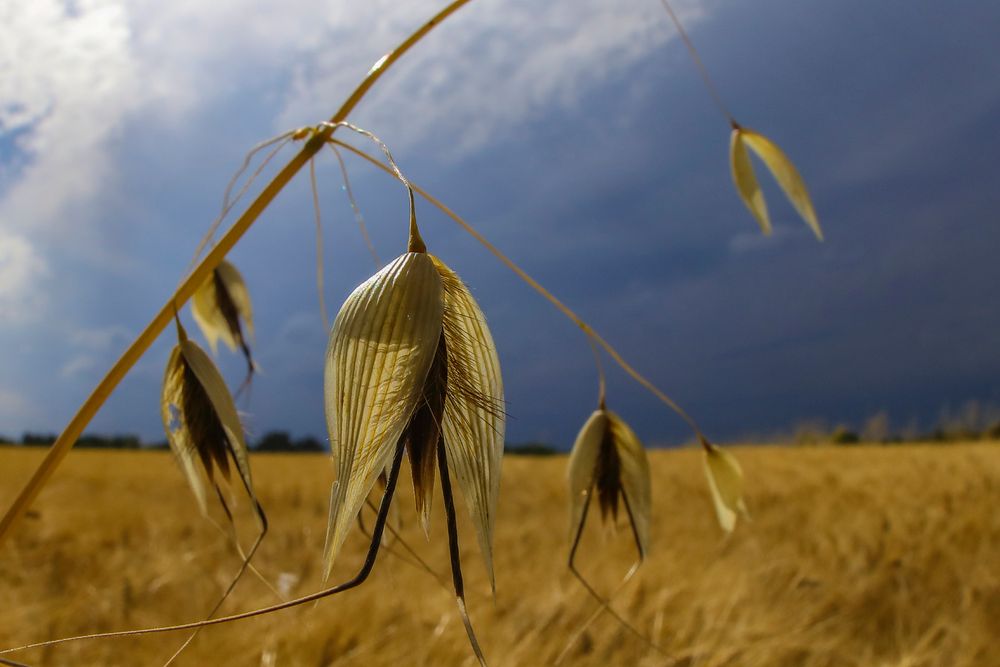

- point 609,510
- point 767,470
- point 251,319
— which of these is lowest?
point 767,470

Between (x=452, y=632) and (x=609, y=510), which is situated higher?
(x=609, y=510)

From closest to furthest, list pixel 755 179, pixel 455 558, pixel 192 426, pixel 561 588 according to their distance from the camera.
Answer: pixel 455 558, pixel 192 426, pixel 755 179, pixel 561 588

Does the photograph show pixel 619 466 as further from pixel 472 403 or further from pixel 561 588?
pixel 561 588

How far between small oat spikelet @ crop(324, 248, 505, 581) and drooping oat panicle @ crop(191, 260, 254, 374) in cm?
25

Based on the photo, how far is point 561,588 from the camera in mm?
778

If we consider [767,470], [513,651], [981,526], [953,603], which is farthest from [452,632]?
[767,470]

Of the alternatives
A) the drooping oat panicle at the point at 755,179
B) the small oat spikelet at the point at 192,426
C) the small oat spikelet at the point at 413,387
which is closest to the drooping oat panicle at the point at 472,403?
the small oat spikelet at the point at 413,387

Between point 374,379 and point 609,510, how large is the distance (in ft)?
0.99

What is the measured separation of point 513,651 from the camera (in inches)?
24.0

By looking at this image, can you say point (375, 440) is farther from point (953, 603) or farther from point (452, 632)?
point (953, 603)

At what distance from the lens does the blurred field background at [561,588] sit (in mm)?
611

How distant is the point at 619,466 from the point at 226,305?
0.85ft

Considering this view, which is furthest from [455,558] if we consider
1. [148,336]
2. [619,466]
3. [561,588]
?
[561,588]

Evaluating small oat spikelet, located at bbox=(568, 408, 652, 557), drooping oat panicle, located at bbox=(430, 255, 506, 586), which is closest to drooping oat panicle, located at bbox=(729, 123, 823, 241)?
small oat spikelet, located at bbox=(568, 408, 652, 557)
